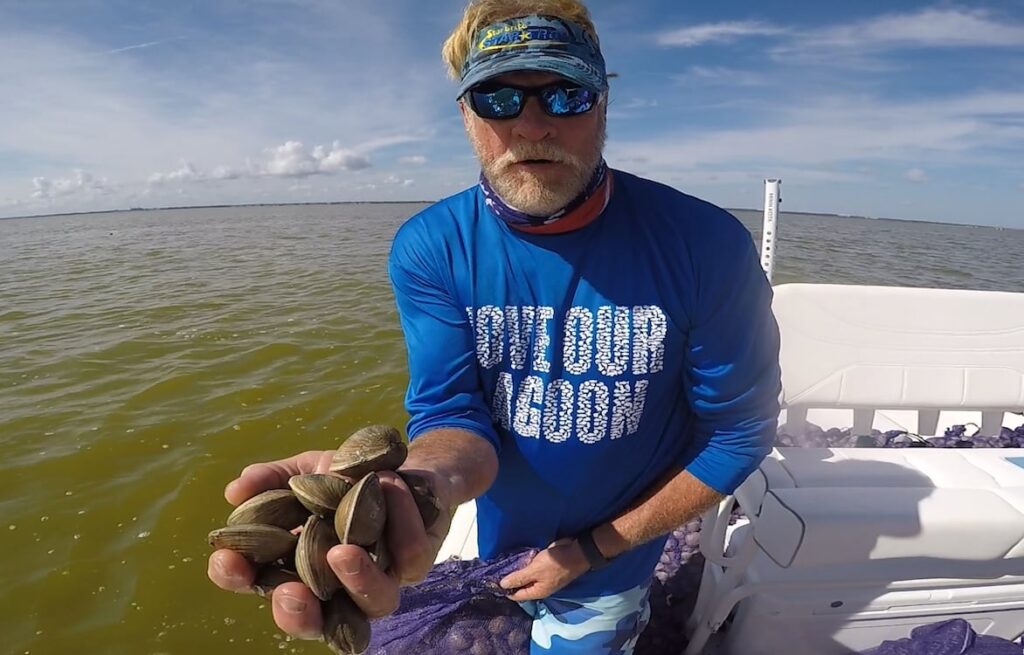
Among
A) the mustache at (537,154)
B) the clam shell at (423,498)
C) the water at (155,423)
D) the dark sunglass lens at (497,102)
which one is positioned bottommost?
the water at (155,423)

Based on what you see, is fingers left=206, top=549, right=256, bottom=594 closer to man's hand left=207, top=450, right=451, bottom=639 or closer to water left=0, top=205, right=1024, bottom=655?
man's hand left=207, top=450, right=451, bottom=639

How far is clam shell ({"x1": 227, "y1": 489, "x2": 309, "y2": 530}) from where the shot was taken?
4.27 ft

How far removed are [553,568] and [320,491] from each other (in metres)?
1.46

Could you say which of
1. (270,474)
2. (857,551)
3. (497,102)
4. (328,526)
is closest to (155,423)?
(270,474)

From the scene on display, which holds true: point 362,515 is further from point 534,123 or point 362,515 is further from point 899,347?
point 899,347

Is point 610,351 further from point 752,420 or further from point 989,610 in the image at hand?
point 989,610

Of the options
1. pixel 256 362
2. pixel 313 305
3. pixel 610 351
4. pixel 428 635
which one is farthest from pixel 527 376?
pixel 313 305

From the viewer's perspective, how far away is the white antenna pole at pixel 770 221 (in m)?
5.41

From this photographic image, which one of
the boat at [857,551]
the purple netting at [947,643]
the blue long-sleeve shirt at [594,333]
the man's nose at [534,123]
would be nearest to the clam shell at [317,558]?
the blue long-sleeve shirt at [594,333]

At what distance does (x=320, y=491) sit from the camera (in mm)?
1312

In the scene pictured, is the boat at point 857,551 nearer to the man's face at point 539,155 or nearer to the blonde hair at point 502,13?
the man's face at point 539,155

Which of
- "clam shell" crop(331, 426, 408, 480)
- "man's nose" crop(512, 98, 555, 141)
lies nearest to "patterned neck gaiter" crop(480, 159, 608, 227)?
"man's nose" crop(512, 98, 555, 141)

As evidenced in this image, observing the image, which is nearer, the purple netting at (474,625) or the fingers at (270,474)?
the fingers at (270,474)

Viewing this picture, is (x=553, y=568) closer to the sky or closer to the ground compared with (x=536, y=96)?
closer to the ground
